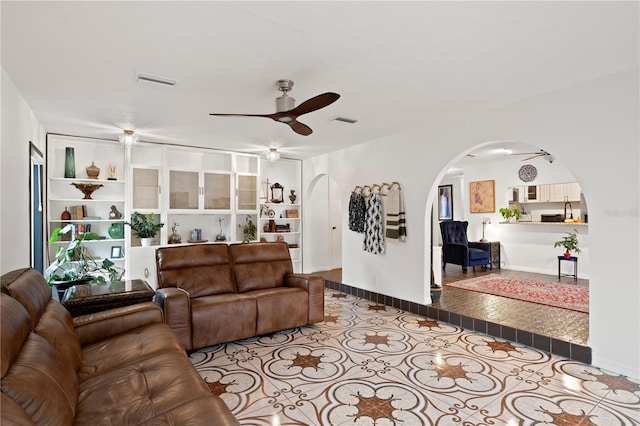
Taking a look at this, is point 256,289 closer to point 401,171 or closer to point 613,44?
point 401,171

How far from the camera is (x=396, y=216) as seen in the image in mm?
4883

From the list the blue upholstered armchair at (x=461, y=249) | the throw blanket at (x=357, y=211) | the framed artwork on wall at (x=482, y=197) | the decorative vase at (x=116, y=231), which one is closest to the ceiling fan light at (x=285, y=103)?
the throw blanket at (x=357, y=211)

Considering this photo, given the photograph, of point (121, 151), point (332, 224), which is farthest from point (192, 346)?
point (332, 224)

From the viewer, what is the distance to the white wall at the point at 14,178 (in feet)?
8.57

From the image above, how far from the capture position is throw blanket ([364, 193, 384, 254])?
5148 mm

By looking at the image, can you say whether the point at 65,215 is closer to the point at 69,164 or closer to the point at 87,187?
the point at 87,187

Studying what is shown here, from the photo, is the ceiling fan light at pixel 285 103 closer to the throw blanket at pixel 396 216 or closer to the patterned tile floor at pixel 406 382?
the patterned tile floor at pixel 406 382

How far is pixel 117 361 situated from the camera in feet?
6.68

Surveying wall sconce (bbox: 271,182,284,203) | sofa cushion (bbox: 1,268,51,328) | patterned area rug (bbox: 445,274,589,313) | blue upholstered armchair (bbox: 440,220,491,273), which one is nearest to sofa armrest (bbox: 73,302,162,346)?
sofa cushion (bbox: 1,268,51,328)

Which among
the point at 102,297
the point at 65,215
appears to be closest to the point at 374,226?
the point at 102,297

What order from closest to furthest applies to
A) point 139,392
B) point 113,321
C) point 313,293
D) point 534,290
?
point 139,392, point 113,321, point 313,293, point 534,290

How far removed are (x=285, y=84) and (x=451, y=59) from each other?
4.43 ft

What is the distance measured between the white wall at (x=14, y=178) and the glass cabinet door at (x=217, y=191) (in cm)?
265

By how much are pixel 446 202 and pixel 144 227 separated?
→ 763 centimetres
